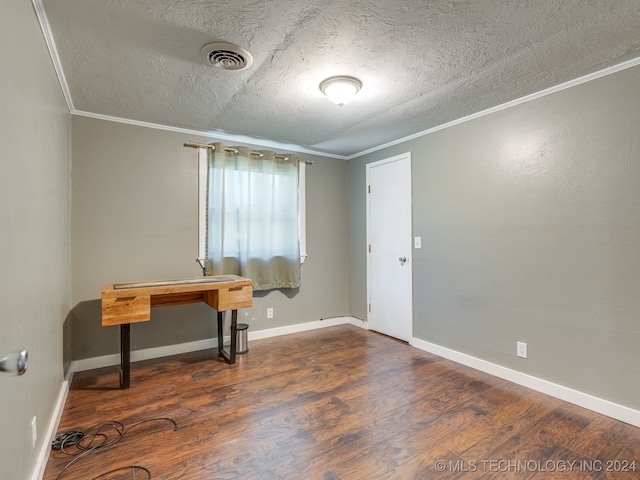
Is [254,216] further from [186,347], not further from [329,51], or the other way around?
[329,51]

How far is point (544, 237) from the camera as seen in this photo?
2480 mm

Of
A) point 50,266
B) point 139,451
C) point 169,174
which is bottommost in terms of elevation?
point 139,451

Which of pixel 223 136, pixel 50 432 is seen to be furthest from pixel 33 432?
pixel 223 136

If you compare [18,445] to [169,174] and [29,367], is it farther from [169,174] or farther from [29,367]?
[169,174]

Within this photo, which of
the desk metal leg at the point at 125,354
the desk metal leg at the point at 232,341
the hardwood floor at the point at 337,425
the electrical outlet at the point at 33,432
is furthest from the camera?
the desk metal leg at the point at 232,341

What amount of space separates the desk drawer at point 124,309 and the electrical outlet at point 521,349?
3.05m

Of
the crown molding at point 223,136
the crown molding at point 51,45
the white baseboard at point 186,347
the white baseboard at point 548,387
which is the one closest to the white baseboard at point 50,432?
the white baseboard at point 186,347

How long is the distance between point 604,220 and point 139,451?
328 cm

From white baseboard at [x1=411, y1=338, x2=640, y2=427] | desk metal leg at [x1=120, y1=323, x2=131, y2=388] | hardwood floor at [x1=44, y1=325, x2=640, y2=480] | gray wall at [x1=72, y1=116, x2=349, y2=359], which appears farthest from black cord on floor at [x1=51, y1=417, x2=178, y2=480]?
white baseboard at [x1=411, y1=338, x2=640, y2=427]

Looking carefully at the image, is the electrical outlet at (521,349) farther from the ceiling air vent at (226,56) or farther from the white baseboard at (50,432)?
the white baseboard at (50,432)

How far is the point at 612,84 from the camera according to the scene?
7.02ft

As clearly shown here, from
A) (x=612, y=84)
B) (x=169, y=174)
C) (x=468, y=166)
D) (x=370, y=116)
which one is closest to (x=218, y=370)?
(x=169, y=174)

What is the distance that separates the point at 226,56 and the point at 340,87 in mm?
794

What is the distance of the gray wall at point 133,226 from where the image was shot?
2.90 meters
